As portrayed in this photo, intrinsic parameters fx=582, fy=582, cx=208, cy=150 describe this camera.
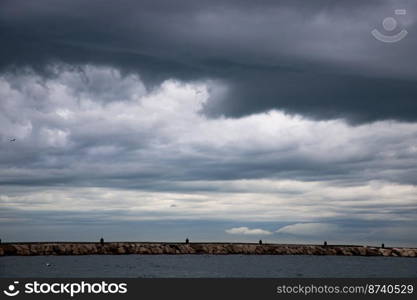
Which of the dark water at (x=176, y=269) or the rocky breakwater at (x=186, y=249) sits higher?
the rocky breakwater at (x=186, y=249)

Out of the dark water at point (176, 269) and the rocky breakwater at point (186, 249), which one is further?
the rocky breakwater at point (186, 249)

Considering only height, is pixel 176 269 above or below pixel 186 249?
below

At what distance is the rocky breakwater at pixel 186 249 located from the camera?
120 metres

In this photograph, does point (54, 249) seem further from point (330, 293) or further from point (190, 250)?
point (330, 293)

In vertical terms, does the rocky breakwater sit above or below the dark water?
above

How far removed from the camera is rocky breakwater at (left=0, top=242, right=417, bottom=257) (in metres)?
120

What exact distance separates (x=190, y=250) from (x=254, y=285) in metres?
87.0

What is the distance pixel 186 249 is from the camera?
134125 millimetres

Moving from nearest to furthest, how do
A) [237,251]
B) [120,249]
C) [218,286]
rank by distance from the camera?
[218,286] < [120,249] < [237,251]

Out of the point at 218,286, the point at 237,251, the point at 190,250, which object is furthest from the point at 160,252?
the point at 218,286

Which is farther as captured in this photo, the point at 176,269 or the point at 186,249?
the point at 186,249

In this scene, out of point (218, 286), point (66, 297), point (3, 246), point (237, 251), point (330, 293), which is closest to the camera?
point (66, 297)

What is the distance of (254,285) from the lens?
48906mm

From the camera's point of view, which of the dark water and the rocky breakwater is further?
the rocky breakwater
